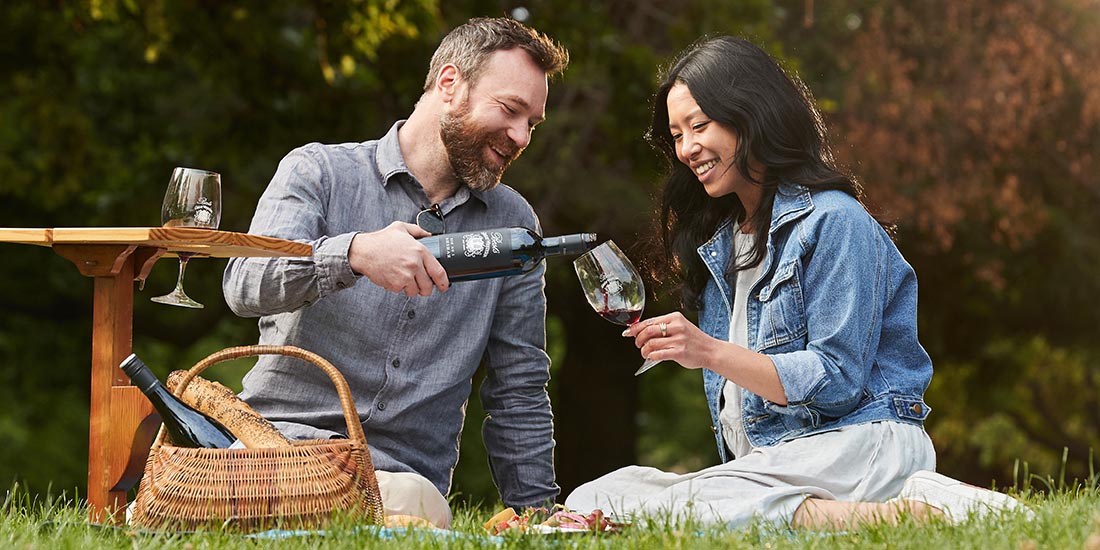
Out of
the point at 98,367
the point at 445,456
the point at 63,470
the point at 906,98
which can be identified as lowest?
the point at 63,470

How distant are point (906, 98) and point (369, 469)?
24.1ft

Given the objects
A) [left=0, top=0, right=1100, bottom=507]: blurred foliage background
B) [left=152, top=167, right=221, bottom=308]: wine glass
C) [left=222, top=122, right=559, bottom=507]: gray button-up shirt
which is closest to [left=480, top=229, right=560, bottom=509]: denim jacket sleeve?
[left=222, top=122, right=559, bottom=507]: gray button-up shirt

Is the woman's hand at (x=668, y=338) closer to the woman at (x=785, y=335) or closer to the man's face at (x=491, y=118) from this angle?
the woman at (x=785, y=335)

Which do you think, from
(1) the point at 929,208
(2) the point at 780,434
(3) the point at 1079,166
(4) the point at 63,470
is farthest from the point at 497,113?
(4) the point at 63,470

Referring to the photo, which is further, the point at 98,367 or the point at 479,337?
the point at 479,337

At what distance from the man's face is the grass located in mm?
1560

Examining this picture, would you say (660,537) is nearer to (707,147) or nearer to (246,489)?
(246,489)

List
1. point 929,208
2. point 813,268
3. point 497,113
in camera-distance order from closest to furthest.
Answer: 1. point 813,268
2. point 497,113
3. point 929,208

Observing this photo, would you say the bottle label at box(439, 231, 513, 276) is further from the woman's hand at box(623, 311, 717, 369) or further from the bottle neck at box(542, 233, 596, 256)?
Result: the woman's hand at box(623, 311, 717, 369)

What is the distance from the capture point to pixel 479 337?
4.38m

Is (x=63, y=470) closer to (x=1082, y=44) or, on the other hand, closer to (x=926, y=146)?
(x=926, y=146)

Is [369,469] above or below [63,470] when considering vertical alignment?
above

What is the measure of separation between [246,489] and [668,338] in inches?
46.8

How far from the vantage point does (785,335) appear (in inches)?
149
